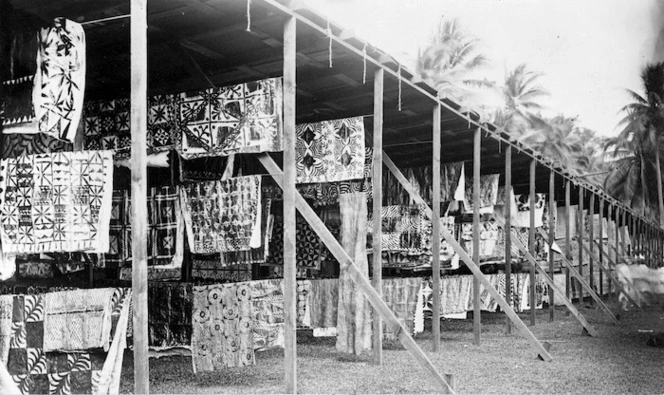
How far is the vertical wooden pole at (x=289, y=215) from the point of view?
17.9 ft

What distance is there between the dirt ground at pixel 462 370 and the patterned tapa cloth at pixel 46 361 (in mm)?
649

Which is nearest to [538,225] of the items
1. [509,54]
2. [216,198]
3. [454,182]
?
[454,182]

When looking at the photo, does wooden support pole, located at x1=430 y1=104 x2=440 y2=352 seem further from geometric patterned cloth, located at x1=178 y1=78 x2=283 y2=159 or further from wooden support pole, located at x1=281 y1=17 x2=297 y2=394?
wooden support pole, located at x1=281 y1=17 x2=297 y2=394

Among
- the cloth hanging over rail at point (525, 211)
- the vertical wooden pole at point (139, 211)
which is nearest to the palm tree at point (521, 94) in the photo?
the cloth hanging over rail at point (525, 211)

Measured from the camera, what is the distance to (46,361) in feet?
18.9

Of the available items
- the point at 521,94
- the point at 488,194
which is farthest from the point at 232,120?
the point at 521,94

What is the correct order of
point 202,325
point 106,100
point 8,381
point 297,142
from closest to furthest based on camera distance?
point 8,381 < point 202,325 < point 106,100 < point 297,142

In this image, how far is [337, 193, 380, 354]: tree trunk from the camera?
7918 millimetres

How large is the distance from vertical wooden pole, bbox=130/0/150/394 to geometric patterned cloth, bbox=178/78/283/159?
2102 millimetres

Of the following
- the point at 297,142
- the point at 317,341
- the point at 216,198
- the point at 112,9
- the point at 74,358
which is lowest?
the point at 317,341

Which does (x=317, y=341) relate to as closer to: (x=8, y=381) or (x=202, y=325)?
(x=202, y=325)

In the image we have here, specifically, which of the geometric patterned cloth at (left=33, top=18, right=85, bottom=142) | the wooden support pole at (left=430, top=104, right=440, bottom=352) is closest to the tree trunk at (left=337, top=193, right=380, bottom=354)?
the wooden support pole at (left=430, top=104, right=440, bottom=352)

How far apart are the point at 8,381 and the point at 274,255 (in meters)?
6.93

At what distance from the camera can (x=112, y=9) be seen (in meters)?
5.47
